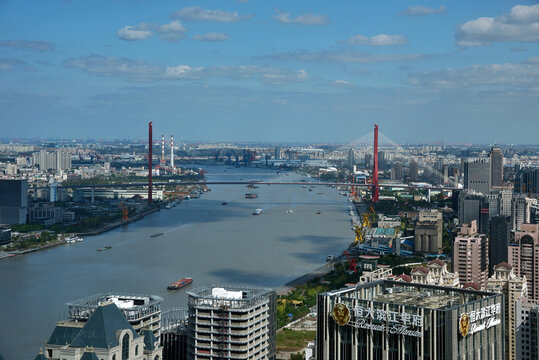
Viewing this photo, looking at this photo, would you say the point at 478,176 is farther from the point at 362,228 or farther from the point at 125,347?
the point at 125,347

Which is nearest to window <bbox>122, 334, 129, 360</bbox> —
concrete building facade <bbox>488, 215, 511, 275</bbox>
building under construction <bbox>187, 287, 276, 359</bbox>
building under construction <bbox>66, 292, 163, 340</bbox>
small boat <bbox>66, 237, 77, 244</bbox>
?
building under construction <bbox>66, 292, 163, 340</bbox>

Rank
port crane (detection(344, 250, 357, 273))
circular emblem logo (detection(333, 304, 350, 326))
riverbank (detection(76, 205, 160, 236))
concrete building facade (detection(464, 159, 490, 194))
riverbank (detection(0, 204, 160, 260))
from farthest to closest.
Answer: concrete building facade (detection(464, 159, 490, 194)) < riverbank (detection(76, 205, 160, 236)) < riverbank (detection(0, 204, 160, 260)) < port crane (detection(344, 250, 357, 273)) < circular emblem logo (detection(333, 304, 350, 326))

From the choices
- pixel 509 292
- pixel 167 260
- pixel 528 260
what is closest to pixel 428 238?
pixel 528 260

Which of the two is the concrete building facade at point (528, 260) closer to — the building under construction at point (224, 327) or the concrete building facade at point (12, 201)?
the building under construction at point (224, 327)

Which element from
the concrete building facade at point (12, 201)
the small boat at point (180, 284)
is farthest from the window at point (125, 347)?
the concrete building facade at point (12, 201)

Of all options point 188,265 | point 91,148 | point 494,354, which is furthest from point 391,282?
point 91,148

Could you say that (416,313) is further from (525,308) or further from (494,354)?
(525,308)

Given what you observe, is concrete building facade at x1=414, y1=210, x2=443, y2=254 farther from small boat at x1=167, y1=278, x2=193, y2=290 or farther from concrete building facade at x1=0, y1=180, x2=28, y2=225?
concrete building facade at x1=0, y1=180, x2=28, y2=225
